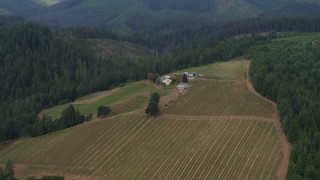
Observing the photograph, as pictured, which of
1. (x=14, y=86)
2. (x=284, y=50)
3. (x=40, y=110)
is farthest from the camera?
(x=14, y=86)

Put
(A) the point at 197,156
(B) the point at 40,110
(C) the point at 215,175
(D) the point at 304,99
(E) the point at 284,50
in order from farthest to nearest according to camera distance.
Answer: (E) the point at 284,50
(B) the point at 40,110
(D) the point at 304,99
(A) the point at 197,156
(C) the point at 215,175

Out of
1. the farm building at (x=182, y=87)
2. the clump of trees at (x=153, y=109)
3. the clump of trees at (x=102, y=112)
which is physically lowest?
the clump of trees at (x=102, y=112)

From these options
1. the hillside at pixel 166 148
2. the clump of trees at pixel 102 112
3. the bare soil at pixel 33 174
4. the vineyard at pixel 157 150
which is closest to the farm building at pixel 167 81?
the hillside at pixel 166 148

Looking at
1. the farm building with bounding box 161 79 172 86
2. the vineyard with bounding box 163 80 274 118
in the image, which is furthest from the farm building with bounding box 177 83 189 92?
the farm building with bounding box 161 79 172 86

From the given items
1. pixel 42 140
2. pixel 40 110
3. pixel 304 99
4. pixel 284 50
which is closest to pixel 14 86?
pixel 40 110

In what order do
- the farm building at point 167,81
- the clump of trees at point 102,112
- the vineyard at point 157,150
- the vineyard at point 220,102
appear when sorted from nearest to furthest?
the vineyard at point 157,150 < the vineyard at point 220,102 < the clump of trees at point 102,112 < the farm building at point 167,81

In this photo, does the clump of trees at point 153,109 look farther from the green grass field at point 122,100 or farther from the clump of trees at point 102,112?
the clump of trees at point 102,112

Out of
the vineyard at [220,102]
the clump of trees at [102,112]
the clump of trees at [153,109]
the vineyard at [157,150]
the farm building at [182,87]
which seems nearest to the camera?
the vineyard at [157,150]

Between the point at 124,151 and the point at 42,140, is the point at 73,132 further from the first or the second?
the point at 124,151
